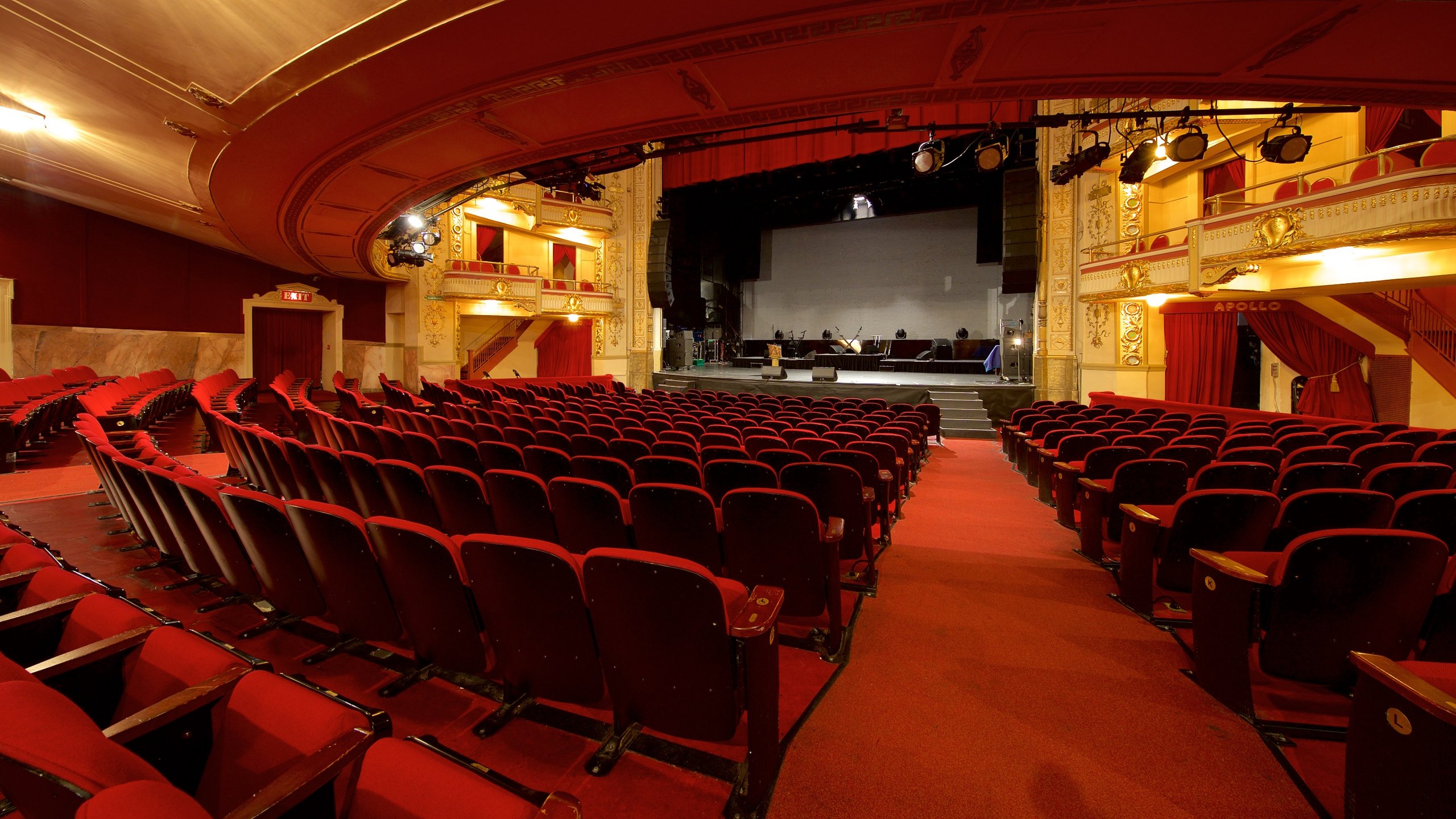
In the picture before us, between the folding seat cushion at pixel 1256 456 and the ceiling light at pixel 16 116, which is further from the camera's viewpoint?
the ceiling light at pixel 16 116

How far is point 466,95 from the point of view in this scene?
483 cm

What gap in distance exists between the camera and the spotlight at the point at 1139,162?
25.5 ft

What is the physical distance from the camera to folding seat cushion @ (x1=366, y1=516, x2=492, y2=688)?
1.96 m

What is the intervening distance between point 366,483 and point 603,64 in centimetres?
336

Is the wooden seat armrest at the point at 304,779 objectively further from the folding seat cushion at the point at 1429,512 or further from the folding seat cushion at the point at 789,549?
the folding seat cushion at the point at 1429,512

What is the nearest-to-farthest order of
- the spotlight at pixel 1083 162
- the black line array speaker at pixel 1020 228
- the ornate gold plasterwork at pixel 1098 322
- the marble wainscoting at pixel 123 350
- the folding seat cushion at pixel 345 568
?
the folding seat cushion at pixel 345 568
the spotlight at pixel 1083 162
the black line array speaker at pixel 1020 228
the marble wainscoting at pixel 123 350
the ornate gold plasterwork at pixel 1098 322

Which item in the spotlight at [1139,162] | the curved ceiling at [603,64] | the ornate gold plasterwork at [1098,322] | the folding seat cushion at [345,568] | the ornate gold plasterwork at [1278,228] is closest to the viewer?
the folding seat cushion at [345,568]

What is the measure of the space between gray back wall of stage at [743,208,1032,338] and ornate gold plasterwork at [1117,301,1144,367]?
5.75m

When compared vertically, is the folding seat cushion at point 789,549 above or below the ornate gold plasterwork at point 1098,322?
below

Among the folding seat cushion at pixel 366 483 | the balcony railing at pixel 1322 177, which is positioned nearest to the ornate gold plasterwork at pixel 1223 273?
the balcony railing at pixel 1322 177

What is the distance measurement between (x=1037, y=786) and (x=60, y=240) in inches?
686

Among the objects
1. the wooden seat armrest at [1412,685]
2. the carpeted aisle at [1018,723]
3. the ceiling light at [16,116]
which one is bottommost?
the carpeted aisle at [1018,723]

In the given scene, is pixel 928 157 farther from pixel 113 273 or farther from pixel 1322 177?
pixel 113 273

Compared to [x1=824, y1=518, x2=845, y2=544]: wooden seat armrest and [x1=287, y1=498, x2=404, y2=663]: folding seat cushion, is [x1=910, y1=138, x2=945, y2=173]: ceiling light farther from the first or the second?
[x1=287, y1=498, x2=404, y2=663]: folding seat cushion
